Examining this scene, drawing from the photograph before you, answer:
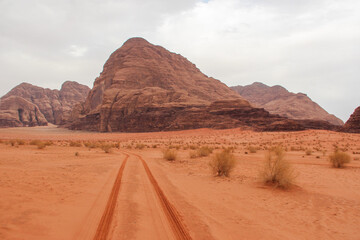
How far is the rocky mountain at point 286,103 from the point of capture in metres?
116

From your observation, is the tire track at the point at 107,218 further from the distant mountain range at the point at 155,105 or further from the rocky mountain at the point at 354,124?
the rocky mountain at the point at 354,124

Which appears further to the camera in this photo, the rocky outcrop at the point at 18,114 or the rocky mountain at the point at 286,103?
the rocky mountain at the point at 286,103

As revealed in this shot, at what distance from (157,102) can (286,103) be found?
9745 cm

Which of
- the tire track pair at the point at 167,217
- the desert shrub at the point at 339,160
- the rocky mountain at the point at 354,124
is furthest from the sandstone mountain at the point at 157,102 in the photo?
the tire track pair at the point at 167,217

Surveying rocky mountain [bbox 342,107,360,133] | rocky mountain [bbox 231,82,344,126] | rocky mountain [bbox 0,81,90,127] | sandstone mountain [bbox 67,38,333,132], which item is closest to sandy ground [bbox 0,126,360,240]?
rocky mountain [bbox 342,107,360,133]

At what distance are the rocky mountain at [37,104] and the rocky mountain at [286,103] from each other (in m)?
116

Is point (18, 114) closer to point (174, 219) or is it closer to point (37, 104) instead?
point (37, 104)

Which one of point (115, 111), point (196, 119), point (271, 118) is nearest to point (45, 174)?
point (196, 119)

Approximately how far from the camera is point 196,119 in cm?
5994

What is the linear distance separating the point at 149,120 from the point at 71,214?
→ 61119 mm

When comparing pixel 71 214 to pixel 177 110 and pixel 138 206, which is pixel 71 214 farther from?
pixel 177 110

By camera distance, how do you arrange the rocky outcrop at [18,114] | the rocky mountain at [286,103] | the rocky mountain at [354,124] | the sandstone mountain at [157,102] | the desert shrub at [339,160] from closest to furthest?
the desert shrub at [339,160] < the rocky mountain at [354,124] < the sandstone mountain at [157,102] < the rocky outcrop at [18,114] < the rocky mountain at [286,103]

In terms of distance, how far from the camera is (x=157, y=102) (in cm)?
Result: 7012

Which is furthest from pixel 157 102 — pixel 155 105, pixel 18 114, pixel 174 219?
pixel 18 114
